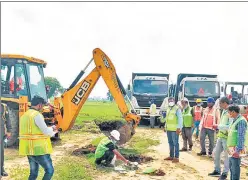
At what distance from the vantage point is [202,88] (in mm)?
19094

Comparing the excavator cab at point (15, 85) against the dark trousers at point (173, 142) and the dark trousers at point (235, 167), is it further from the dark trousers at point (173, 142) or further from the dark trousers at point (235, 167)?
the dark trousers at point (235, 167)

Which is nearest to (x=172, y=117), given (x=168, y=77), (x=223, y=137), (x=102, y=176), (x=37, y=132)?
(x=223, y=137)

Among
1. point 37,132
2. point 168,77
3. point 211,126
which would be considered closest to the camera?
point 37,132

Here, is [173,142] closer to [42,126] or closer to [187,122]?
[187,122]

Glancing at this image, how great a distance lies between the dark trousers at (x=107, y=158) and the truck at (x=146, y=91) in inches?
474

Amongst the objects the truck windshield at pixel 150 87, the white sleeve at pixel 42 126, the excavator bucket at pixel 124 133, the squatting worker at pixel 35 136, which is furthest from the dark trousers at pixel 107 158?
the truck windshield at pixel 150 87

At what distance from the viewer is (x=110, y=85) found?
11.4m

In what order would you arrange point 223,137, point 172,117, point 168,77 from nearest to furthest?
point 223,137 < point 172,117 < point 168,77

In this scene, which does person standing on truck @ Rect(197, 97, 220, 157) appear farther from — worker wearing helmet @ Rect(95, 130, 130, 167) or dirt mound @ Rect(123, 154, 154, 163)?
worker wearing helmet @ Rect(95, 130, 130, 167)

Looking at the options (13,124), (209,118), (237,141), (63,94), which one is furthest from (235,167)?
(13,124)

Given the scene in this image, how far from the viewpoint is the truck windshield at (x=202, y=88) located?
19.0m

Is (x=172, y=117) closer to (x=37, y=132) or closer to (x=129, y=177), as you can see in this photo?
(x=129, y=177)

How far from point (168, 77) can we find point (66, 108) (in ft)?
36.7

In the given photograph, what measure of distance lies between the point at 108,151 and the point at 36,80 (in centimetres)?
456
